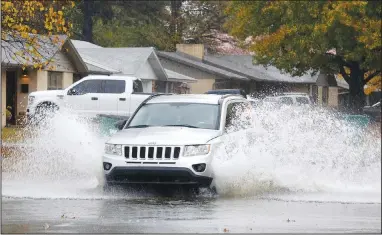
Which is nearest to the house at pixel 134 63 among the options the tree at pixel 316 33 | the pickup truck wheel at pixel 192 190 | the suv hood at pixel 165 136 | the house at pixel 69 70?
the house at pixel 69 70

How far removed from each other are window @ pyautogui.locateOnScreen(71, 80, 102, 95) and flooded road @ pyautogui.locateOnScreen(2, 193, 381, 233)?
23944 millimetres

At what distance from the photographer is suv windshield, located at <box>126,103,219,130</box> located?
1728cm

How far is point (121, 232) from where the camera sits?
11.3 meters

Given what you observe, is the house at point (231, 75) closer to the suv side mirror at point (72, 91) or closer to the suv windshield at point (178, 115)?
the suv side mirror at point (72, 91)

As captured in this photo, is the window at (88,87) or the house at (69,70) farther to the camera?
the house at (69,70)

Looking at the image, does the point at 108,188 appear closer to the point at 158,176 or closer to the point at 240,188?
the point at 158,176

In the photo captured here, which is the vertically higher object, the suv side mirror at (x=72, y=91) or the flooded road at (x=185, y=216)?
the suv side mirror at (x=72, y=91)

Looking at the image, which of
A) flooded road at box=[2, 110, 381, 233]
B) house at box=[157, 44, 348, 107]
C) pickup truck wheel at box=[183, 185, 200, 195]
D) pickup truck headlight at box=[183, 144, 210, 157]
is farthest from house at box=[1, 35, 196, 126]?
pickup truck headlight at box=[183, 144, 210, 157]

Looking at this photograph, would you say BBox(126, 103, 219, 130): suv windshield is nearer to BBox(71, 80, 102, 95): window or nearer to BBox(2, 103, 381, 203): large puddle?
BBox(2, 103, 381, 203): large puddle

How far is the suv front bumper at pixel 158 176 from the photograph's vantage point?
1588 cm

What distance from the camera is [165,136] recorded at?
16.3 m

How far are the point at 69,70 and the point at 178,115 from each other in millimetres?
30763

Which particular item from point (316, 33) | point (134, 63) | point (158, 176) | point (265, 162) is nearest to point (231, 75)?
point (316, 33)

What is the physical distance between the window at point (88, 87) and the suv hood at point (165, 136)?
22875 millimetres
